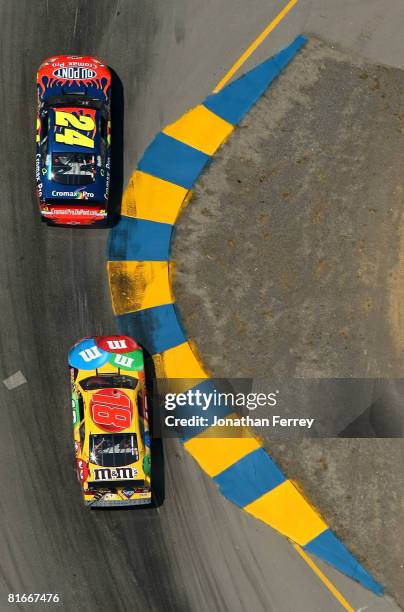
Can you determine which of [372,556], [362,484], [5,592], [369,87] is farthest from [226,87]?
[5,592]

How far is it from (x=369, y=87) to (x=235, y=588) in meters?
12.6

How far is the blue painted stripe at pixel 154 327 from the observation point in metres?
17.5

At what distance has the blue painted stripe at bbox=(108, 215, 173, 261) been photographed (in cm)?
1777

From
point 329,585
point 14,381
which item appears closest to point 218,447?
point 329,585

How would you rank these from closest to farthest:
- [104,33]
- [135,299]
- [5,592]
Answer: [5,592] < [135,299] < [104,33]

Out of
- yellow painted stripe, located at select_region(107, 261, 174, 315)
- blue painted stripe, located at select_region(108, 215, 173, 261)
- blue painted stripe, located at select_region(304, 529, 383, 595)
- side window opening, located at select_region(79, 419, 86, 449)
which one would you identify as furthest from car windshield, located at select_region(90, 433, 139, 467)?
blue painted stripe, located at select_region(304, 529, 383, 595)

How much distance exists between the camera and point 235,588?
16.8 meters

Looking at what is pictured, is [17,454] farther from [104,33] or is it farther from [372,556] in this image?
[104,33]

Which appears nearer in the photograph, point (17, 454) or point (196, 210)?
point (17, 454)

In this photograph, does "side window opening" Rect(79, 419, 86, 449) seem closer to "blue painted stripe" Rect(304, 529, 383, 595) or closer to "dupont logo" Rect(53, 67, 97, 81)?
"blue painted stripe" Rect(304, 529, 383, 595)

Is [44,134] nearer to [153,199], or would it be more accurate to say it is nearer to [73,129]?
[73,129]

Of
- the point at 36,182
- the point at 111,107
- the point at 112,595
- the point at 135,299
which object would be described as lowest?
the point at 112,595

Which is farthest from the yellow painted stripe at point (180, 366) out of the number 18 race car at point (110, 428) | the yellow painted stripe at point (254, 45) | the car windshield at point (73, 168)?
the yellow painted stripe at point (254, 45)

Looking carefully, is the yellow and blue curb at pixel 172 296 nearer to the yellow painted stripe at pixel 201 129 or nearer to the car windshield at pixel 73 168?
the yellow painted stripe at pixel 201 129
